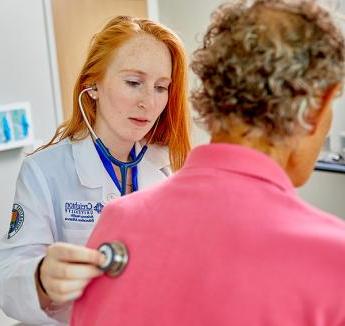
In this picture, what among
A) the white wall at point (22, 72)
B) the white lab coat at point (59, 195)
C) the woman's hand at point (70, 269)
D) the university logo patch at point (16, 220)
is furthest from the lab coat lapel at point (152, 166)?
the white wall at point (22, 72)

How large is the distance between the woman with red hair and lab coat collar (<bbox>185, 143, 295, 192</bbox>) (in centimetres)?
69

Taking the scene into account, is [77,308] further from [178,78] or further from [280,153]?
[178,78]

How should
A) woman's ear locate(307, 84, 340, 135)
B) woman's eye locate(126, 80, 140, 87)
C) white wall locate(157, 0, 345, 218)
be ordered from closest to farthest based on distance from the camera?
woman's ear locate(307, 84, 340, 135), woman's eye locate(126, 80, 140, 87), white wall locate(157, 0, 345, 218)

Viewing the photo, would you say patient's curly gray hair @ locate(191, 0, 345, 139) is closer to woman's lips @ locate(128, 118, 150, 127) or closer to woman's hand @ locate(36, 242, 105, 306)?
woman's hand @ locate(36, 242, 105, 306)

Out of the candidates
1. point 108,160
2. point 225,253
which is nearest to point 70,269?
point 225,253

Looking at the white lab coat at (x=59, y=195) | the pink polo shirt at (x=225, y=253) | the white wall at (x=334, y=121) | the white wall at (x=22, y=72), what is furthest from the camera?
the white wall at (x=334, y=121)

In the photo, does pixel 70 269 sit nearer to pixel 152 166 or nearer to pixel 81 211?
pixel 81 211

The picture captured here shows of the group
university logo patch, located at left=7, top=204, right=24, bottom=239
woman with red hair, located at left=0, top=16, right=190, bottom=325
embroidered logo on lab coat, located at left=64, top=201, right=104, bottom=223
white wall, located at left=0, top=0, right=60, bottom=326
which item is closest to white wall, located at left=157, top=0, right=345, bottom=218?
white wall, located at left=0, top=0, right=60, bottom=326

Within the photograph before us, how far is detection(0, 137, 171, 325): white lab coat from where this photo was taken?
1.32 metres

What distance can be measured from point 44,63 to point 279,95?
74.6 inches

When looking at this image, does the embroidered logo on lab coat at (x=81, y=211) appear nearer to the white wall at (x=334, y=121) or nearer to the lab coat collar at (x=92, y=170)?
the lab coat collar at (x=92, y=170)

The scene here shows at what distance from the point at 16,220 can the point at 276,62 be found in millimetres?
883

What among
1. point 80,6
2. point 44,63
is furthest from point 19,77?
point 80,6

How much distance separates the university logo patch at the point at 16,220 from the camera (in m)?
1.35
